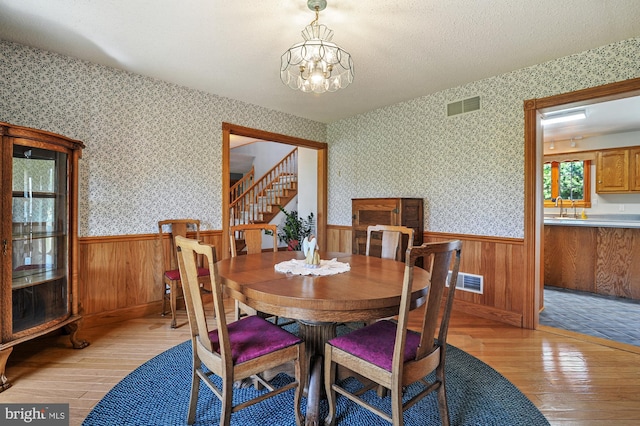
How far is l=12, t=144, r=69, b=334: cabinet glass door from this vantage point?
215 centimetres

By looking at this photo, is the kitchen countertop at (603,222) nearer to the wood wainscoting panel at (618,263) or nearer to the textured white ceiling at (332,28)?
the wood wainscoting panel at (618,263)

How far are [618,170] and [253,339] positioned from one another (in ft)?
21.7

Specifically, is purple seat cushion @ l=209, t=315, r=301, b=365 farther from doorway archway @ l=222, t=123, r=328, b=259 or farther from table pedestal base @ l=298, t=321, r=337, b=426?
doorway archway @ l=222, t=123, r=328, b=259

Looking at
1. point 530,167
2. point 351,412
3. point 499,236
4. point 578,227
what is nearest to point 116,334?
point 351,412

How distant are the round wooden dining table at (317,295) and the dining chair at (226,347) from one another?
0.44ft

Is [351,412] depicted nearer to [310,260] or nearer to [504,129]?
[310,260]

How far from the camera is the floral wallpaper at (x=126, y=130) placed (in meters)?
2.67

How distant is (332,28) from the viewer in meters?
2.35

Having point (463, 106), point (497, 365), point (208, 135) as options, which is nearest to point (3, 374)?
point (208, 135)

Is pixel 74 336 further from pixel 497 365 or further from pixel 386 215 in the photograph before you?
pixel 497 365

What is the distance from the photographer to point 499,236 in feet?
10.6

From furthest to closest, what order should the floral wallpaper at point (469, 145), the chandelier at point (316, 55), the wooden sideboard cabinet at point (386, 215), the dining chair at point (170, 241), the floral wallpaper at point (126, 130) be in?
the wooden sideboard cabinet at point (386, 215) < the dining chair at point (170, 241) < the floral wallpaper at point (469, 145) < the floral wallpaper at point (126, 130) < the chandelier at point (316, 55)

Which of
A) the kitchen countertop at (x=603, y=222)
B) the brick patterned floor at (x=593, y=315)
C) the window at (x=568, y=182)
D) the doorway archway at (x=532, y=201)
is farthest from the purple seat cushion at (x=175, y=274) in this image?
the window at (x=568, y=182)

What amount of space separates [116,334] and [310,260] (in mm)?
2068
